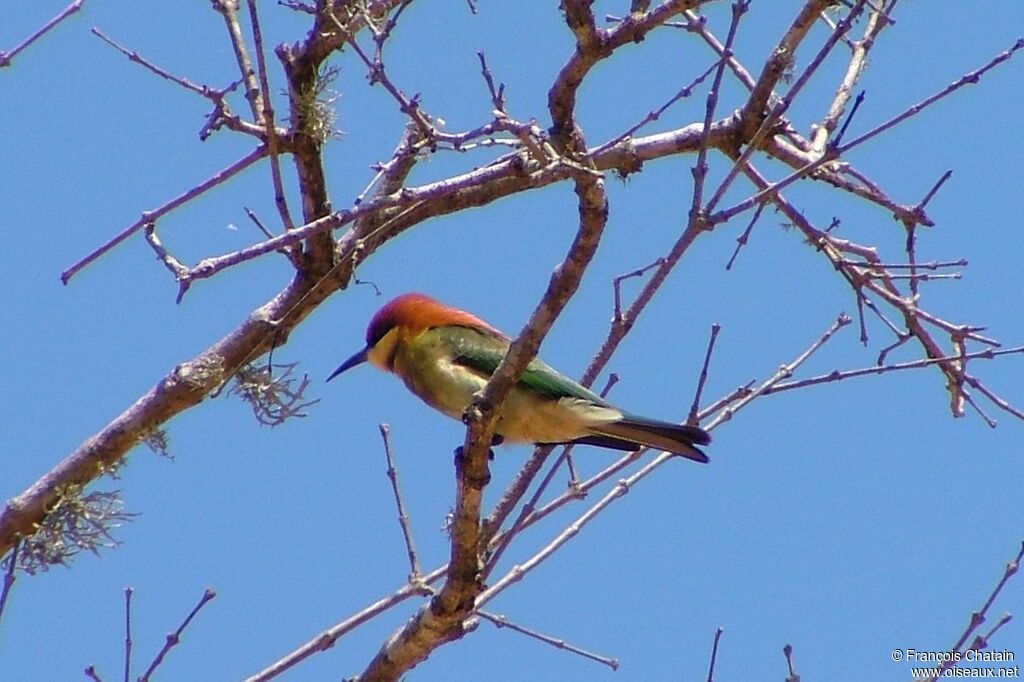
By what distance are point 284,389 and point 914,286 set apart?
1493 millimetres

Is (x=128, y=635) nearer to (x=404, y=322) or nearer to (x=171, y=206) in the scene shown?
(x=171, y=206)

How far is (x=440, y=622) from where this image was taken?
3.06m

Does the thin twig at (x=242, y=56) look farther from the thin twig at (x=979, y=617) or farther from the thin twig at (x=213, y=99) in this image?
the thin twig at (x=979, y=617)

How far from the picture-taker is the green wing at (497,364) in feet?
12.5

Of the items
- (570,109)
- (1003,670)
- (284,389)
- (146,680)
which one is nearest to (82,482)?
(284,389)

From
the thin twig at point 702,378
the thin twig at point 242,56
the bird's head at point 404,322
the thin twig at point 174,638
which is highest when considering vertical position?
the bird's head at point 404,322

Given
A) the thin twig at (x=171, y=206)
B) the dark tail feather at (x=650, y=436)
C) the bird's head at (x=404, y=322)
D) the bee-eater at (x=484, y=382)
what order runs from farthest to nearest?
the bird's head at (x=404, y=322), the bee-eater at (x=484, y=382), the dark tail feather at (x=650, y=436), the thin twig at (x=171, y=206)

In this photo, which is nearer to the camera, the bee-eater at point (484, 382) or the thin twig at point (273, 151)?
the thin twig at point (273, 151)

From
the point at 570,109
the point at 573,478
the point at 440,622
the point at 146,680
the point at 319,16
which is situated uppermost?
the point at 319,16

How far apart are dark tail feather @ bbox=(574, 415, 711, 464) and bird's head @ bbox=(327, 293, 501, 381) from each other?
0.60 meters

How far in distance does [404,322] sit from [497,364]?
1.52 ft

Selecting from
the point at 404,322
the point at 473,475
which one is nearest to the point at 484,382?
the point at 404,322

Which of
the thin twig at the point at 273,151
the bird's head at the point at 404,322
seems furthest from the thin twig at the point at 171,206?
the bird's head at the point at 404,322

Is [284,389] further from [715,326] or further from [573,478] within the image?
[715,326]
